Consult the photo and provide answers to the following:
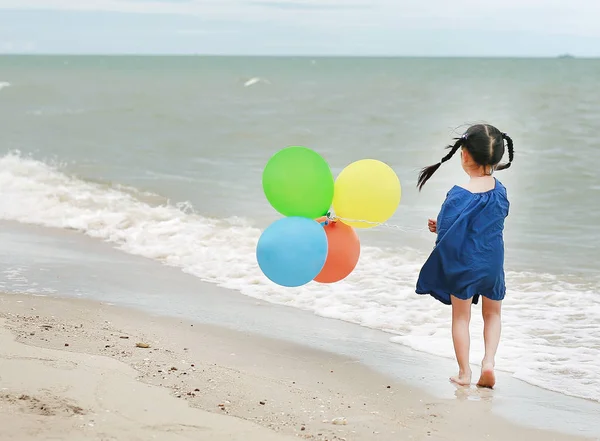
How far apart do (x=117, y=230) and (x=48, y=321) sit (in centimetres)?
376

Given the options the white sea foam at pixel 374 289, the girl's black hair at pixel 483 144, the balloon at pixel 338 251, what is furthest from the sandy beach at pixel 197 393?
the girl's black hair at pixel 483 144

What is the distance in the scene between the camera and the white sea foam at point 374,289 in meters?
4.94

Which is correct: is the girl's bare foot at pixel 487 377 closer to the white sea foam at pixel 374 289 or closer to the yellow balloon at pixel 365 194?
the white sea foam at pixel 374 289

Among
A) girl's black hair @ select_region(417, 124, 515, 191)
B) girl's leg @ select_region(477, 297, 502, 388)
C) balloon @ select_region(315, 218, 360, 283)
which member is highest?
girl's black hair @ select_region(417, 124, 515, 191)

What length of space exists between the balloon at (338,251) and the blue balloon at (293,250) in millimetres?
196

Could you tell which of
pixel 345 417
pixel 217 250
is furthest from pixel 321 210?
pixel 217 250

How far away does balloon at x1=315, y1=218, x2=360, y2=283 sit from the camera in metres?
4.71

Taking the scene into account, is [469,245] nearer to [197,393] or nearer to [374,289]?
[197,393]

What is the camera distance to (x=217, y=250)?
25.3ft

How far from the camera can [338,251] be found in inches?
186

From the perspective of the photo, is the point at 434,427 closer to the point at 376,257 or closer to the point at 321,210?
the point at 321,210

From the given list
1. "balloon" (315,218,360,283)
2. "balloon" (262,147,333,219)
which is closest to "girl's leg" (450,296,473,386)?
"balloon" (315,218,360,283)

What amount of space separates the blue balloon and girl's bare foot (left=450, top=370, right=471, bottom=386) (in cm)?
96

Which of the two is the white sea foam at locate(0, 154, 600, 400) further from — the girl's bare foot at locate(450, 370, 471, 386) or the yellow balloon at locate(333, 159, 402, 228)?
the yellow balloon at locate(333, 159, 402, 228)
